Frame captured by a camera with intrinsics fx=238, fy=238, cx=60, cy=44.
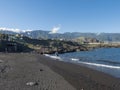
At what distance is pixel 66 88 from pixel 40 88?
244cm

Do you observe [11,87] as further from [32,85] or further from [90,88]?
[90,88]

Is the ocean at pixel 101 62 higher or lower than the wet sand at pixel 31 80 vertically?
lower

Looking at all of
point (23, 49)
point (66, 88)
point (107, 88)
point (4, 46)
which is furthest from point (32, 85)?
point (23, 49)

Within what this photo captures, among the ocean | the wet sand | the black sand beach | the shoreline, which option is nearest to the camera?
the wet sand

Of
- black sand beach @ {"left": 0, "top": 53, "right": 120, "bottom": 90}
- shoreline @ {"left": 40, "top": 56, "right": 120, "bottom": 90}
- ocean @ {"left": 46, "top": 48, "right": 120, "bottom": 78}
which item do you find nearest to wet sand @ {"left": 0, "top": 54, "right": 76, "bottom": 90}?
black sand beach @ {"left": 0, "top": 53, "right": 120, "bottom": 90}

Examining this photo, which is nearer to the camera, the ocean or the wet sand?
the wet sand

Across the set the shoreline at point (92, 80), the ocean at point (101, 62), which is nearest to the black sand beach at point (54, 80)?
the shoreline at point (92, 80)

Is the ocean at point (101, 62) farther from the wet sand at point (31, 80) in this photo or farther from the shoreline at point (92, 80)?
the wet sand at point (31, 80)

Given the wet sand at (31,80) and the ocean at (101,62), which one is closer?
the wet sand at (31,80)

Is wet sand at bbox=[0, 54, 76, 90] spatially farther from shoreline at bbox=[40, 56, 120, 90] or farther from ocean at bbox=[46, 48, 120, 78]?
ocean at bbox=[46, 48, 120, 78]

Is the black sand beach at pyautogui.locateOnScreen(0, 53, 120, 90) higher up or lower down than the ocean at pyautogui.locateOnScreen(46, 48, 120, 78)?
higher up

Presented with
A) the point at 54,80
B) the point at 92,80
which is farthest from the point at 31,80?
the point at 92,80

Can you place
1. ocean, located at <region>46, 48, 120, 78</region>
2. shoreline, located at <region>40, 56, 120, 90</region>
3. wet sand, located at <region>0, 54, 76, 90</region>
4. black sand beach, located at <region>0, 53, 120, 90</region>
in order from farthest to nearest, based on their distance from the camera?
ocean, located at <region>46, 48, 120, 78</region>
shoreline, located at <region>40, 56, 120, 90</region>
black sand beach, located at <region>0, 53, 120, 90</region>
wet sand, located at <region>0, 54, 76, 90</region>

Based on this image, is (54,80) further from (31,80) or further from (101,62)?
(101,62)
